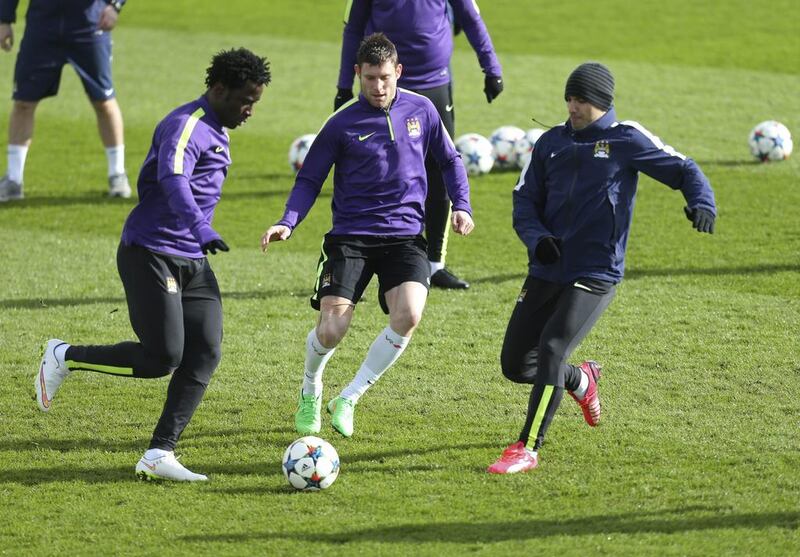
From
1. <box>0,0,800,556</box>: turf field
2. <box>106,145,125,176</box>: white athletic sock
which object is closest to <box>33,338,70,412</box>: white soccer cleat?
<box>0,0,800,556</box>: turf field

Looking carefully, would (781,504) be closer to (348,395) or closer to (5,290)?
(348,395)

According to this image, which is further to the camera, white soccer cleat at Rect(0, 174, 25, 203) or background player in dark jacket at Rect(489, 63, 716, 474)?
white soccer cleat at Rect(0, 174, 25, 203)

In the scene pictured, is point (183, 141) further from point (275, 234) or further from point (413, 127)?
point (413, 127)

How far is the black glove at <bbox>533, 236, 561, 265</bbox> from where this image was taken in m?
6.64

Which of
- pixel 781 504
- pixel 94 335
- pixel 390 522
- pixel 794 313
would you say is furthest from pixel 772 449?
pixel 94 335

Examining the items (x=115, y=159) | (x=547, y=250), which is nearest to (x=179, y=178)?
(x=547, y=250)

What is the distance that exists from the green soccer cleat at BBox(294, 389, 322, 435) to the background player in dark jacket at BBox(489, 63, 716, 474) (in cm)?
118

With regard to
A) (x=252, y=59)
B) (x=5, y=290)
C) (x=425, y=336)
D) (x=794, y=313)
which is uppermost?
(x=252, y=59)

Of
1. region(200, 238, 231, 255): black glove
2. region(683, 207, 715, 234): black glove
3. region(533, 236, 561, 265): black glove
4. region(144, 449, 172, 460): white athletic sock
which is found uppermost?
region(683, 207, 715, 234): black glove

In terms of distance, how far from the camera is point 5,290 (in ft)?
34.3

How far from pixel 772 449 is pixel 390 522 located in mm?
2175

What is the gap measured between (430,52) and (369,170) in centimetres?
306

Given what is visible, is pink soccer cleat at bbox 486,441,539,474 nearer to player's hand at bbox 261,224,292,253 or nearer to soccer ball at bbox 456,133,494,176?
player's hand at bbox 261,224,292,253

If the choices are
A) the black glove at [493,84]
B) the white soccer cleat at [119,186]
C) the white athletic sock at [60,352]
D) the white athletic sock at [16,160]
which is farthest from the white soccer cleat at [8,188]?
the white athletic sock at [60,352]
